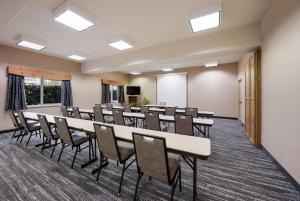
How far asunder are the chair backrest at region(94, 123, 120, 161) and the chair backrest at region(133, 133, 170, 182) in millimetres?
392

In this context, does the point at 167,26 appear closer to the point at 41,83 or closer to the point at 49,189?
the point at 49,189

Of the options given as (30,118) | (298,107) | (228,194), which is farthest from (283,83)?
(30,118)

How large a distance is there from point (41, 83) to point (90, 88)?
7.02 ft

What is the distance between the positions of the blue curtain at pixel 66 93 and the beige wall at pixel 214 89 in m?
5.71

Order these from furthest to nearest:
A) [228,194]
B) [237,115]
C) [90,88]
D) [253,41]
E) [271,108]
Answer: [90,88]
[237,115]
[253,41]
[271,108]
[228,194]

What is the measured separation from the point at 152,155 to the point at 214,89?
7.00 meters

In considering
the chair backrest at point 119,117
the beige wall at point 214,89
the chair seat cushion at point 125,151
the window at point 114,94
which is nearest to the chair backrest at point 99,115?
the chair backrest at point 119,117

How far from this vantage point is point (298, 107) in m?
1.93

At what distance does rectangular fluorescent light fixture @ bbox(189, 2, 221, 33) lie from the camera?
8.75 ft

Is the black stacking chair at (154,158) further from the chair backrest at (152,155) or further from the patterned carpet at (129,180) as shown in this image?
the patterned carpet at (129,180)

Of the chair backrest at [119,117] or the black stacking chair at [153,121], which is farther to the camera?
the chair backrest at [119,117]

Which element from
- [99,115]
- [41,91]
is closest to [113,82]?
[41,91]

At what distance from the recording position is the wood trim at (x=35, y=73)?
4.84 metres

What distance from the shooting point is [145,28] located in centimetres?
364
